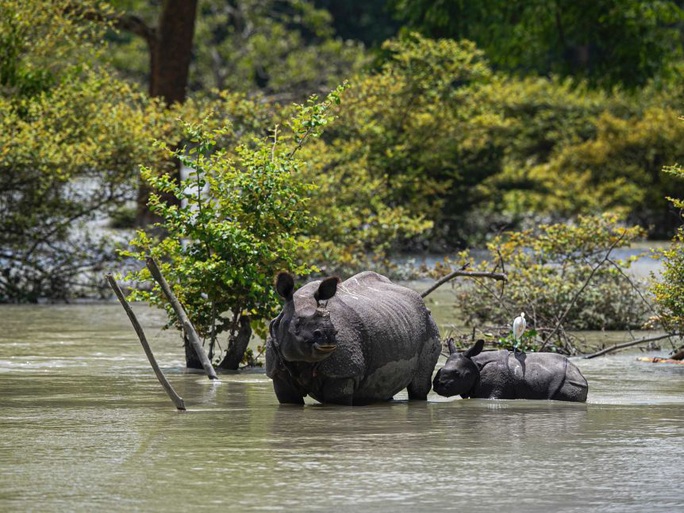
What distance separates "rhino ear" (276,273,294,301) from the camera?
10734 mm

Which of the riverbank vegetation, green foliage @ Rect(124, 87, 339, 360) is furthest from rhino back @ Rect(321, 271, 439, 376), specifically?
the riverbank vegetation

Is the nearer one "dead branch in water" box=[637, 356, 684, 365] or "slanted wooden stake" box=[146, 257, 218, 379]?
"slanted wooden stake" box=[146, 257, 218, 379]

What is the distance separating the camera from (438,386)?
11.6 m

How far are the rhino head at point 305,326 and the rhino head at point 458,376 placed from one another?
1288 mm

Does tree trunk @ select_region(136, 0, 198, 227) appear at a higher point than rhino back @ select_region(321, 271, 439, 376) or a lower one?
higher

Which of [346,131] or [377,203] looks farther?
[346,131]

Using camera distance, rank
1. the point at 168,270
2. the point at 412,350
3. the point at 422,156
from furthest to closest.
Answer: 1. the point at 422,156
2. the point at 168,270
3. the point at 412,350

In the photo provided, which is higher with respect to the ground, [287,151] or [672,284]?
[287,151]

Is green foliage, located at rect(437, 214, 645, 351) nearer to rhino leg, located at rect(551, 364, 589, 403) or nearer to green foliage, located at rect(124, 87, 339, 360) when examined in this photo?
green foliage, located at rect(124, 87, 339, 360)

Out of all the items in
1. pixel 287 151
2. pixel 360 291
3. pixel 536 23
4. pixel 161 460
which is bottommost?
pixel 161 460

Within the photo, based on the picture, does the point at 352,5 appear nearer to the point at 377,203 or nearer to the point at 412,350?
the point at 377,203

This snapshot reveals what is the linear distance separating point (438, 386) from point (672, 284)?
439cm

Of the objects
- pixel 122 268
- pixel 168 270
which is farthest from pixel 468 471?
pixel 122 268

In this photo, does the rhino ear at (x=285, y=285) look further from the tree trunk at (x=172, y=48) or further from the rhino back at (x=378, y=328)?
the tree trunk at (x=172, y=48)
